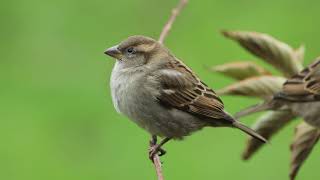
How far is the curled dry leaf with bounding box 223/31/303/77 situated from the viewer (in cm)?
302

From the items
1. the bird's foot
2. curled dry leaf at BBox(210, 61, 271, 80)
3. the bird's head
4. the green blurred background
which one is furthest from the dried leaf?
the green blurred background

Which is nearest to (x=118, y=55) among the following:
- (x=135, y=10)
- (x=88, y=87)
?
(x=88, y=87)

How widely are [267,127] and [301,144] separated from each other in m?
0.18

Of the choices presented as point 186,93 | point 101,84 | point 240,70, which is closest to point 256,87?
point 240,70

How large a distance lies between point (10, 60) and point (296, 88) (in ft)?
13.0

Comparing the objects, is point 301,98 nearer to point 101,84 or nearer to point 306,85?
point 306,85

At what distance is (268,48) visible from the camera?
3033 millimetres

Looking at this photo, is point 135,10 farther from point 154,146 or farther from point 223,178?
point 154,146

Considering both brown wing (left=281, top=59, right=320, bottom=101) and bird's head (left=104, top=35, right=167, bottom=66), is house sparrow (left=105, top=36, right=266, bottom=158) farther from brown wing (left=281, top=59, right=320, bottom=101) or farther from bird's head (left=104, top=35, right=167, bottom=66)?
brown wing (left=281, top=59, right=320, bottom=101)

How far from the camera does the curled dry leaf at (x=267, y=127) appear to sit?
3.04 meters

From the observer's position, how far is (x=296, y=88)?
151 inches

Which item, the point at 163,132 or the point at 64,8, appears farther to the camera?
the point at 64,8

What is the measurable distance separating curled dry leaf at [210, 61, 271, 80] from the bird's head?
41cm


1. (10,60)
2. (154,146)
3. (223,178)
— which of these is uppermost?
(154,146)
